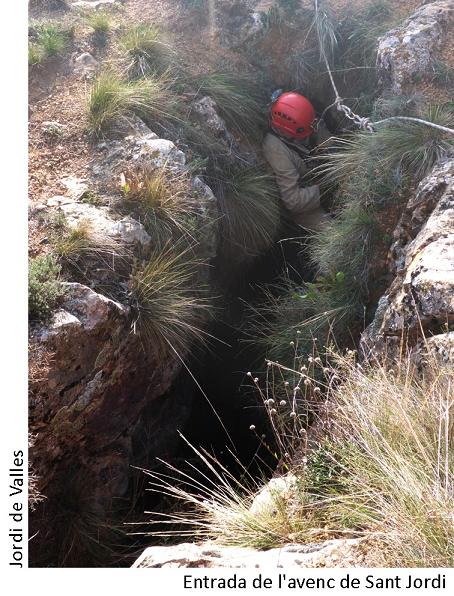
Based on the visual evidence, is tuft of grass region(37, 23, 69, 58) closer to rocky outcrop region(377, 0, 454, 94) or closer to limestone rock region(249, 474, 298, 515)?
rocky outcrop region(377, 0, 454, 94)

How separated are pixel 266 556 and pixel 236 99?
4428mm

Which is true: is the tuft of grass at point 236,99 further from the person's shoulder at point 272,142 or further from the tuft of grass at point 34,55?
the tuft of grass at point 34,55

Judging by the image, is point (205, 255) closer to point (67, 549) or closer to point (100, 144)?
point (100, 144)

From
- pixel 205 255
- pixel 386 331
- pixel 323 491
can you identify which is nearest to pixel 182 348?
pixel 205 255

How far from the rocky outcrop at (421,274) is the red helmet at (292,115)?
1696mm

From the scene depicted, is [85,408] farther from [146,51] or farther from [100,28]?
[100,28]

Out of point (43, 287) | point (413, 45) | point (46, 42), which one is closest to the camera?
point (43, 287)

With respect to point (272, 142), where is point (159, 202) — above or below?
below

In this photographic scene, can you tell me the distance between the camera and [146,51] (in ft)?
19.1

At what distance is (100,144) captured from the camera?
523 centimetres

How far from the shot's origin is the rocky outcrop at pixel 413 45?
18.3ft

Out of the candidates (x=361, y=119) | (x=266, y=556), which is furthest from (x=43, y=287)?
(x=361, y=119)

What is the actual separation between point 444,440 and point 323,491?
678 mm

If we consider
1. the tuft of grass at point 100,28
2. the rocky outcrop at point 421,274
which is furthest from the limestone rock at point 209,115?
the rocky outcrop at point 421,274
